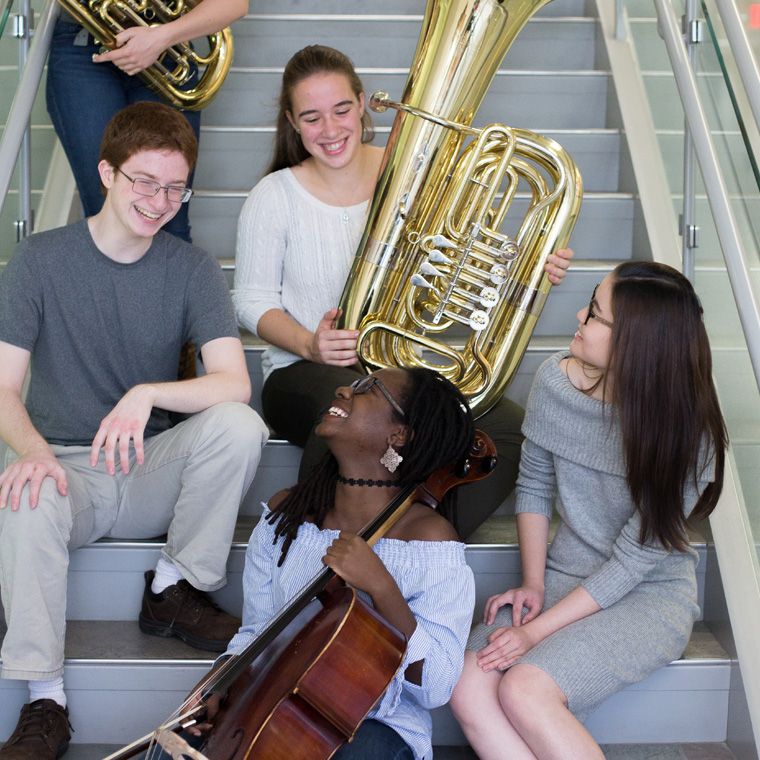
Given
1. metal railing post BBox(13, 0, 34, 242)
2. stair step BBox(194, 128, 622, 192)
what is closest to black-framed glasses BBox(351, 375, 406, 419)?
metal railing post BBox(13, 0, 34, 242)

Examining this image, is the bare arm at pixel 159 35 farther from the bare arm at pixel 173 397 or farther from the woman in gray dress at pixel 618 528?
the woman in gray dress at pixel 618 528

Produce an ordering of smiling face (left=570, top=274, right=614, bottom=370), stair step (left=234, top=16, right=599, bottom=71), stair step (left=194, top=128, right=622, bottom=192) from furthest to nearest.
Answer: stair step (left=234, top=16, right=599, bottom=71) < stair step (left=194, top=128, right=622, bottom=192) < smiling face (left=570, top=274, right=614, bottom=370)

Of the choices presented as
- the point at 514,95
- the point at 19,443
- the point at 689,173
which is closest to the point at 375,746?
the point at 19,443

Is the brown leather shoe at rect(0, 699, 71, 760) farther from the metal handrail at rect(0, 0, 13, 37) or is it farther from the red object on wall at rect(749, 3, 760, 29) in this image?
the red object on wall at rect(749, 3, 760, 29)

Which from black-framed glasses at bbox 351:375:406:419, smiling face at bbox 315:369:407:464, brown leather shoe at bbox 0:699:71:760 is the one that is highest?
black-framed glasses at bbox 351:375:406:419

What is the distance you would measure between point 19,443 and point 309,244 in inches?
32.6

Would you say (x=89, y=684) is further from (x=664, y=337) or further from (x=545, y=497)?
(x=664, y=337)

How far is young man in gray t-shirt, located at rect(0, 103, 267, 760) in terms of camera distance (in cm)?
200

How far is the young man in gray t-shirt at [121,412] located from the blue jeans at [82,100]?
15.5 inches

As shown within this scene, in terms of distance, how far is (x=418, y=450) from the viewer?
1.89m

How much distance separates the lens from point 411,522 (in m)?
1.89

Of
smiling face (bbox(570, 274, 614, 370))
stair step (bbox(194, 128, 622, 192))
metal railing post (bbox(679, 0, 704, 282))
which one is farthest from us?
stair step (bbox(194, 128, 622, 192))

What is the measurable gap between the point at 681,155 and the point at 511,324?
2.46 feet

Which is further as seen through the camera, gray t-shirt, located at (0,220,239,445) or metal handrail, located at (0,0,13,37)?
metal handrail, located at (0,0,13,37)
